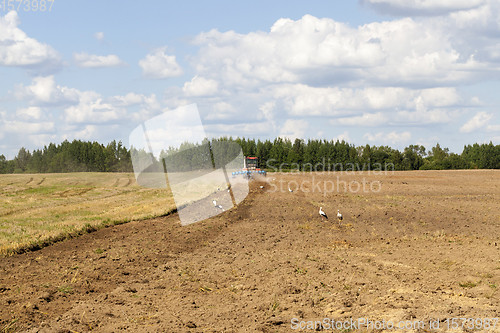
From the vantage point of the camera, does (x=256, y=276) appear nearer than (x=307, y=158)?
Yes

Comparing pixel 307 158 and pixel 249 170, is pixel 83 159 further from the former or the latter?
pixel 249 170

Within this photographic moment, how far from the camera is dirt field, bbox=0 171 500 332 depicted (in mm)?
7977

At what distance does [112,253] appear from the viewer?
14453mm

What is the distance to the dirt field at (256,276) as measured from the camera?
7.98 metres

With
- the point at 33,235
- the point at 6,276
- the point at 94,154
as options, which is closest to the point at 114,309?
the point at 6,276

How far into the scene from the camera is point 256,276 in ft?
38.1

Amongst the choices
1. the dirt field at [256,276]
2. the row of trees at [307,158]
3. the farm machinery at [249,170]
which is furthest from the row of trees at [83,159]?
the dirt field at [256,276]

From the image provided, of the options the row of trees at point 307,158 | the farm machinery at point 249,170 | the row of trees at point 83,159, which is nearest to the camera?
the farm machinery at point 249,170

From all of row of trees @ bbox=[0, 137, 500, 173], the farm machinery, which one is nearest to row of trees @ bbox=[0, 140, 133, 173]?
row of trees @ bbox=[0, 137, 500, 173]

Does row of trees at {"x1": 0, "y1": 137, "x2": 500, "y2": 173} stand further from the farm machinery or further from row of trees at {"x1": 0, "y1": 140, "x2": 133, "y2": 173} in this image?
the farm machinery

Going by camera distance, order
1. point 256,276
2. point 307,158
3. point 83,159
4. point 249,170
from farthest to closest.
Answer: point 83,159 < point 307,158 < point 249,170 < point 256,276

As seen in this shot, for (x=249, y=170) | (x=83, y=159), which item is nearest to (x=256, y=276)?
(x=249, y=170)

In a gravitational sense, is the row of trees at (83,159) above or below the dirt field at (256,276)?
above

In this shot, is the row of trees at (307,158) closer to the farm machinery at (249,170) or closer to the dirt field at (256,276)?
the farm machinery at (249,170)
